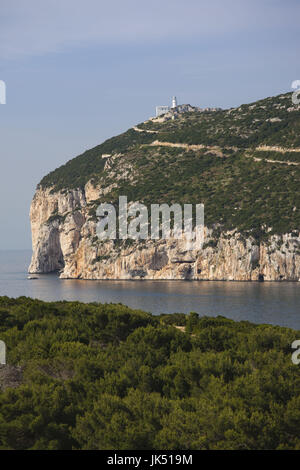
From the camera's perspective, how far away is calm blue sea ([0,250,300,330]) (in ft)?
173

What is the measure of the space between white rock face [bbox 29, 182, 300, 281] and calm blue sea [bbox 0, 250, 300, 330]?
305 centimetres

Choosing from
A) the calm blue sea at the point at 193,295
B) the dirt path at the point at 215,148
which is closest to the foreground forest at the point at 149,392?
the calm blue sea at the point at 193,295

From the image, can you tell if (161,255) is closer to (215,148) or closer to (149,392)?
(215,148)

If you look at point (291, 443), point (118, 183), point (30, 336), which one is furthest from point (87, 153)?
point (291, 443)

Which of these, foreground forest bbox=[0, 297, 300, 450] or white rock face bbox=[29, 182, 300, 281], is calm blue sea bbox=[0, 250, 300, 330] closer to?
white rock face bbox=[29, 182, 300, 281]

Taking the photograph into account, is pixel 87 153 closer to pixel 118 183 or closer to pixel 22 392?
pixel 118 183

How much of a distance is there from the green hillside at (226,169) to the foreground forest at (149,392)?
59.5 m

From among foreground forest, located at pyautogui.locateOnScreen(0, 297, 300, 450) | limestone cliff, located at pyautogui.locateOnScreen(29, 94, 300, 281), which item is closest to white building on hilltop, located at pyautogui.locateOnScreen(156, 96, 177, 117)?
limestone cliff, located at pyautogui.locateOnScreen(29, 94, 300, 281)

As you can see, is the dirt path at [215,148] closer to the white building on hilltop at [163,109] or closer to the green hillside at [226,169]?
the green hillside at [226,169]

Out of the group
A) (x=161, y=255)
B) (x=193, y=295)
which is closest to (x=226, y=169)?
(x=161, y=255)

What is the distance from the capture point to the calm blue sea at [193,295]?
52.7 meters

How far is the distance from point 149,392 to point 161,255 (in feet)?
226

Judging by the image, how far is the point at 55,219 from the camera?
367ft
